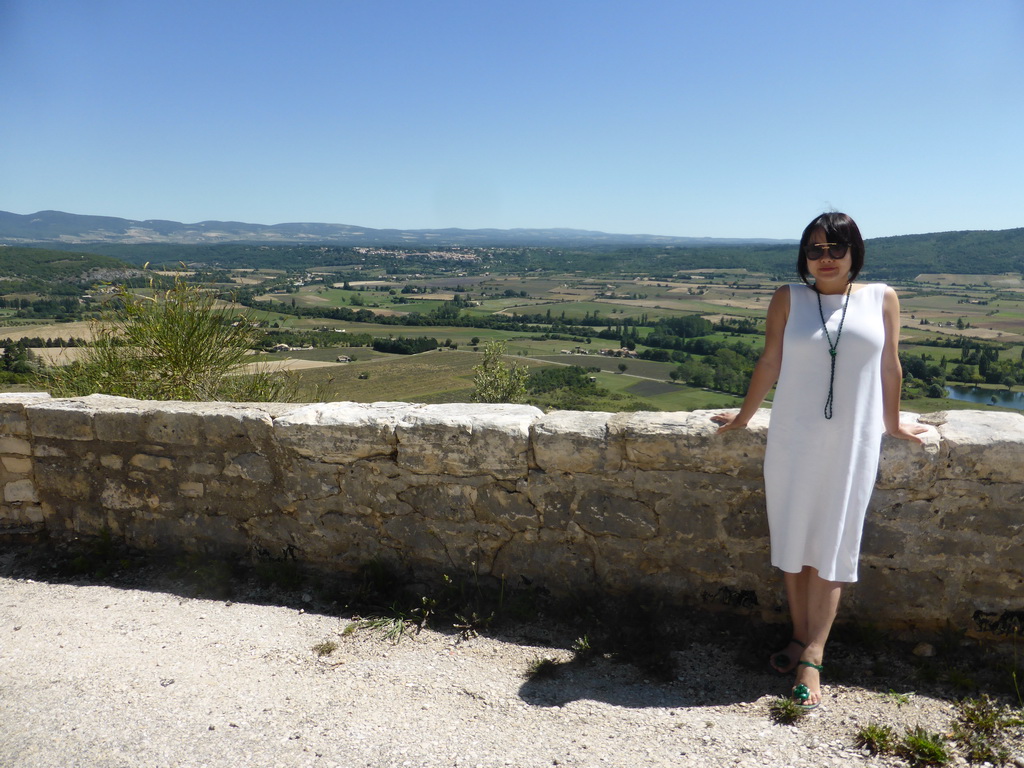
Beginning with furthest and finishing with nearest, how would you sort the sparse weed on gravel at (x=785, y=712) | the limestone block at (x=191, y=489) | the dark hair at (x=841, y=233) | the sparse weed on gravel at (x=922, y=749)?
A: the limestone block at (x=191, y=489), the dark hair at (x=841, y=233), the sparse weed on gravel at (x=785, y=712), the sparse weed on gravel at (x=922, y=749)

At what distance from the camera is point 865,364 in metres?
2.19

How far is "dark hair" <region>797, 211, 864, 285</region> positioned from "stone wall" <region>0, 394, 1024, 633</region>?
0.70m

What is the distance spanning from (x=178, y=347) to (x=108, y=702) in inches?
143

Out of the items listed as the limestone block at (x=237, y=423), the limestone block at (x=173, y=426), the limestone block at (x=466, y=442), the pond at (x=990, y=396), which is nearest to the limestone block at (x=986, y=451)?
the limestone block at (x=466, y=442)

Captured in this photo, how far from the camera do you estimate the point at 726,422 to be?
104 inches

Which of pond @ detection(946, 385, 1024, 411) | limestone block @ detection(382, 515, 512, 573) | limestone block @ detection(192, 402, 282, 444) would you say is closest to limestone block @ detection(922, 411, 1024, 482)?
limestone block @ detection(382, 515, 512, 573)

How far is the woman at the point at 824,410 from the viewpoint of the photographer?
2203 mm

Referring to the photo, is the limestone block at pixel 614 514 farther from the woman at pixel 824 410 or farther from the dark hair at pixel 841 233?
the dark hair at pixel 841 233

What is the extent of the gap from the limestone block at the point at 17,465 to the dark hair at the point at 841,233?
4.01 meters

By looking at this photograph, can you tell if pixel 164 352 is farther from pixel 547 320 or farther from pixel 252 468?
pixel 547 320

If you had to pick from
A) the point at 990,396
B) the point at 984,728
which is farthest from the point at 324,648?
the point at 990,396

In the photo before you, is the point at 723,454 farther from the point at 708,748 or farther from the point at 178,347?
the point at 178,347

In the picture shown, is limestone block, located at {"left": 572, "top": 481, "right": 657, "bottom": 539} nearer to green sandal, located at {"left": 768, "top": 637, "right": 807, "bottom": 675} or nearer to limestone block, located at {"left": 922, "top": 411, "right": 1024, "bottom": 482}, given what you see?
green sandal, located at {"left": 768, "top": 637, "right": 807, "bottom": 675}

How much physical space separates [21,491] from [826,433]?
4060 millimetres
